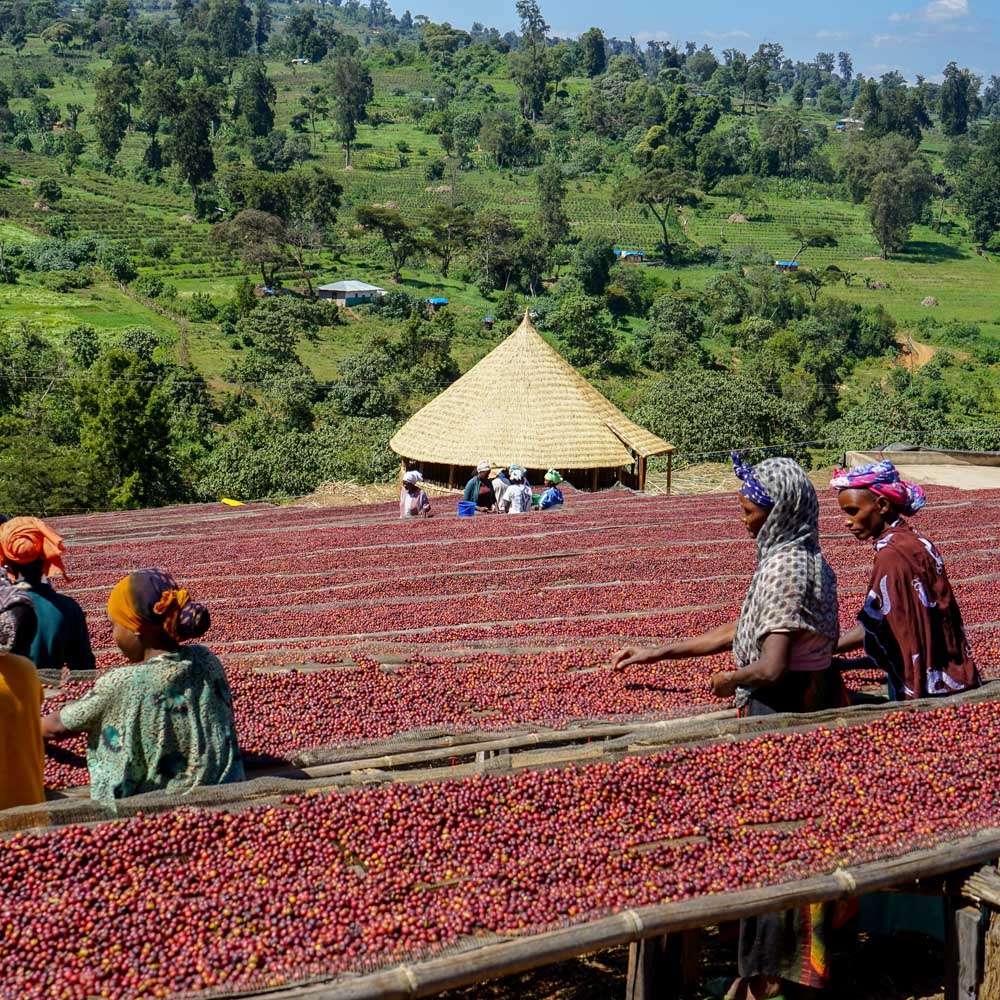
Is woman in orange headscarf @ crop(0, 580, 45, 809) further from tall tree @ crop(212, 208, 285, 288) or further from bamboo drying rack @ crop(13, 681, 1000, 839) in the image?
tall tree @ crop(212, 208, 285, 288)

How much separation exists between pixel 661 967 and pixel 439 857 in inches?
44.7

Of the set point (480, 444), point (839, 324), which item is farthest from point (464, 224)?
point (480, 444)

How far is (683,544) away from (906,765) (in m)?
5.06

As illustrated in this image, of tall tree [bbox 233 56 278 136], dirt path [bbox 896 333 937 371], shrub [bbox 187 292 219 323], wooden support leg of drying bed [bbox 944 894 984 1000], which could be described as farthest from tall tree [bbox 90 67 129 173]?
wooden support leg of drying bed [bbox 944 894 984 1000]

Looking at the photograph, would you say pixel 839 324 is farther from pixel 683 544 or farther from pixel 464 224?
pixel 683 544

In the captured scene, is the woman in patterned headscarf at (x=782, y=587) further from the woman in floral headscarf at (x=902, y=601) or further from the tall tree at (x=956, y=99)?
the tall tree at (x=956, y=99)

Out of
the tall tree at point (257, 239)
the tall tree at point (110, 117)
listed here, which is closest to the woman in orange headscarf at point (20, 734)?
the tall tree at point (257, 239)

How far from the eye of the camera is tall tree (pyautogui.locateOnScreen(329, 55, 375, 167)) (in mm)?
89312

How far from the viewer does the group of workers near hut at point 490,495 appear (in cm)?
1095

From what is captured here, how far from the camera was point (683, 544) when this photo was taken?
8.82 m

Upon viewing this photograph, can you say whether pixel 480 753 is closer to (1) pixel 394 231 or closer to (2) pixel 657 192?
(1) pixel 394 231

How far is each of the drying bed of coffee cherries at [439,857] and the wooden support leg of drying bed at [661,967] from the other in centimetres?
53

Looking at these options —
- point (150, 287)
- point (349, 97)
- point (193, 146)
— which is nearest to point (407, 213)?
point (193, 146)

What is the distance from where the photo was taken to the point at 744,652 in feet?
12.9
